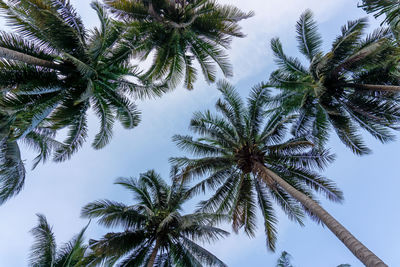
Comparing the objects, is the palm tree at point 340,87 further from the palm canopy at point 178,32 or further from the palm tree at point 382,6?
the palm tree at point 382,6

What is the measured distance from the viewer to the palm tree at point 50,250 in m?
11.8

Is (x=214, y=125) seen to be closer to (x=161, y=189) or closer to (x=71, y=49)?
(x=161, y=189)

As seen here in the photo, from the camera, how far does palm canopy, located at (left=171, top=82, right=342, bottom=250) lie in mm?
12352

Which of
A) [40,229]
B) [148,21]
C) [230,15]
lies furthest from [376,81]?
[40,229]

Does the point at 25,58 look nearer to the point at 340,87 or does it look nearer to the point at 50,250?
the point at 50,250

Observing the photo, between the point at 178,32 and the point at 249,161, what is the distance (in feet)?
22.9

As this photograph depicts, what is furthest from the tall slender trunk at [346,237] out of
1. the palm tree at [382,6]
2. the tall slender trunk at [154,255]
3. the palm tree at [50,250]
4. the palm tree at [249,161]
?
the palm tree at [50,250]

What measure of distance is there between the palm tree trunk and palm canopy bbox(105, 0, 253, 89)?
3.20 metres

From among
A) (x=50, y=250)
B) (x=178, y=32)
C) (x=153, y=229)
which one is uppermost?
(x=178, y=32)

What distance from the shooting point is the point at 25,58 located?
8.88 meters

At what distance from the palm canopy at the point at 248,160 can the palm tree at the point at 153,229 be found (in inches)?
47.7

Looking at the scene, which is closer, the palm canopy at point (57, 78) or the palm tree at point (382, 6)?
the palm tree at point (382, 6)

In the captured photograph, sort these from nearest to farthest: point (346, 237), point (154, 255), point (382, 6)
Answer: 1. point (382, 6)
2. point (346, 237)
3. point (154, 255)

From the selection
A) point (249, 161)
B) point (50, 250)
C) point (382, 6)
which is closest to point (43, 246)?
point (50, 250)
